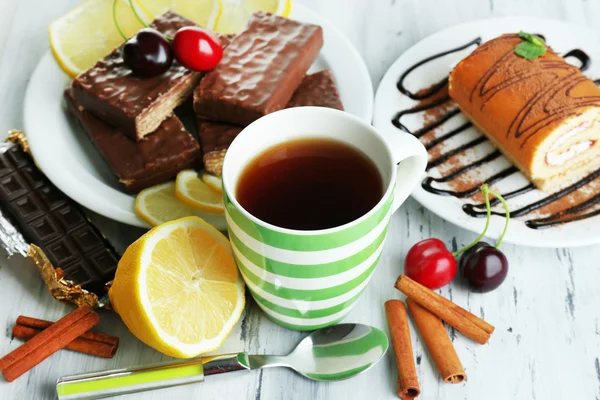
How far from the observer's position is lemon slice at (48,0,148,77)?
1.86 m

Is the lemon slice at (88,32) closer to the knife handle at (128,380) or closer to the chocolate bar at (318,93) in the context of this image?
the chocolate bar at (318,93)

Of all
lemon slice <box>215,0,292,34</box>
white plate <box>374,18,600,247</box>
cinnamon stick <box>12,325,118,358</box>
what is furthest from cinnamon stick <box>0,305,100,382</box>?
lemon slice <box>215,0,292,34</box>

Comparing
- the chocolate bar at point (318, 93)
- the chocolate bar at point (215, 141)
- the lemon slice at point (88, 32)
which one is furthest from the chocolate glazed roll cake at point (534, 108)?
the lemon slice at point (88, 32)

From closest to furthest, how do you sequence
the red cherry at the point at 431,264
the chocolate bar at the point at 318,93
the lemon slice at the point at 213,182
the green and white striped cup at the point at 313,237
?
the green and white striped cup at the point at 313,237 → the red cherry at the point at 431,264 → the lemon slice at the point at 213,182 → the chocolate bar at the point at 318,93

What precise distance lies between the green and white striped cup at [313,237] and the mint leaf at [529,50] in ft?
2.46

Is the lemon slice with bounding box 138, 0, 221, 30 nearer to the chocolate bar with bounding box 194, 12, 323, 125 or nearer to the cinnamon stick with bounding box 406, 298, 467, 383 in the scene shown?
the chocolate bar with bounding box 194, 12, 323, 125

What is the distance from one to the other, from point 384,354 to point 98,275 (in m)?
0.66

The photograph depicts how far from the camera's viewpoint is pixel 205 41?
172cm

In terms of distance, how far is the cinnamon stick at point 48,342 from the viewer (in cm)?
138

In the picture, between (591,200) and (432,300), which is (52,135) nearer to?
(432,300)

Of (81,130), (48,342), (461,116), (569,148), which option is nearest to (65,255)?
(48,342)

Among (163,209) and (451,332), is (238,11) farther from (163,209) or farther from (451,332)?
(451,332)

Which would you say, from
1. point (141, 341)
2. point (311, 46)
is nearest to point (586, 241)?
point (311, 46)

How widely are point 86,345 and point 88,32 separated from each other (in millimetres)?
982
